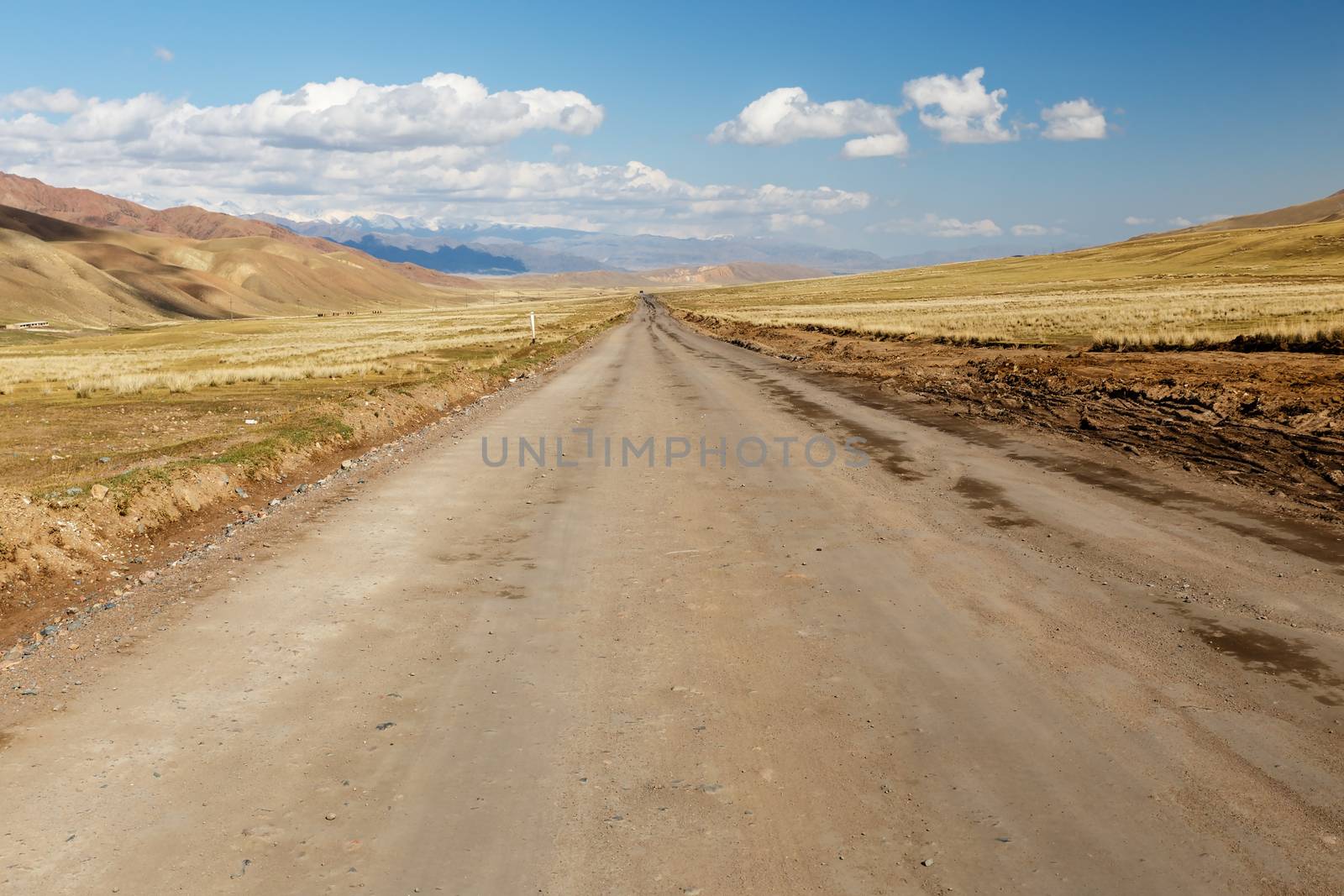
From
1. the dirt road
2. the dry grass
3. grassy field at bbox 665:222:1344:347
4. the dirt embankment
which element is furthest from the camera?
grassy field at bbox 665:222:1344:347

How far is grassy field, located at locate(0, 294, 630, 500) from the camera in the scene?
1332 centimetres

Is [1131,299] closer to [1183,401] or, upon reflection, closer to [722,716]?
[1183,401]

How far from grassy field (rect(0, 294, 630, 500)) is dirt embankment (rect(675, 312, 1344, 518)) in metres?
13.4

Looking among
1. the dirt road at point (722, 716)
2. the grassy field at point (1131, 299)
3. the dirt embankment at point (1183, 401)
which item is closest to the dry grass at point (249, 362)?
the dirt embankment at point (1183, 401)

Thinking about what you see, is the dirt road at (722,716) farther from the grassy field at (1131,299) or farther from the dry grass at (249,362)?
the dry grass at (249,362)

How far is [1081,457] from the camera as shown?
39.7ft

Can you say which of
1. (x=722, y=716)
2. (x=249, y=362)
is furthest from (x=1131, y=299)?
(x=722, y=716)

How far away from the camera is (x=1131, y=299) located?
60844mm

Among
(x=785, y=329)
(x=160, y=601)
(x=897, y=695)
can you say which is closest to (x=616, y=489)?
(x=160, y=601)

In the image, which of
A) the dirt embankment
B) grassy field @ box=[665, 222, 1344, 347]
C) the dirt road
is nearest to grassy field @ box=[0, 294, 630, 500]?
the dirt road

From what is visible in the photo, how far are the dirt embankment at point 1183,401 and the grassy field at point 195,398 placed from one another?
13406 mm

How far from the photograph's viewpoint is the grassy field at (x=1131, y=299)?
111ft

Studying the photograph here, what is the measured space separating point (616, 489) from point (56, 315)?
164 meters

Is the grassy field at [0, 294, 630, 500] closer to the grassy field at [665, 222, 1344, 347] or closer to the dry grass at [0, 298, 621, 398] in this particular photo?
the dry grass at [0, 298, 621, 398]
